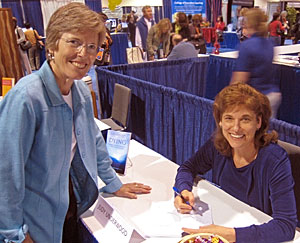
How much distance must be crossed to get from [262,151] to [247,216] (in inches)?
10.2

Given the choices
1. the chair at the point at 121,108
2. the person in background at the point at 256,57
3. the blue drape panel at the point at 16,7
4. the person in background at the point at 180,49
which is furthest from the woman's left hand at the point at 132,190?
the blue drape panel at the point at 16,7

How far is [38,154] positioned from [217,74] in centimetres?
460

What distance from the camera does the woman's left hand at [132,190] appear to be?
1.36 meters

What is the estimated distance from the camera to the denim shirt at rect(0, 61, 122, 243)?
0.84 meters

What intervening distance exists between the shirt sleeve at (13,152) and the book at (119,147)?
70cm

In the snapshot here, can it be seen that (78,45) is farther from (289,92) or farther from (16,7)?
(16,7)

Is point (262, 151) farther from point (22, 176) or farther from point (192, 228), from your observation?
point (22, 176)

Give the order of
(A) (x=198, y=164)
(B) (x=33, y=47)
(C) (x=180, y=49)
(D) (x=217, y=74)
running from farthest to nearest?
1. (B) (x=33, y=47)
2. (D) (x=217, y=74)
3. (C) (x=180, y=49)
4. (A) (x=198, y=164)

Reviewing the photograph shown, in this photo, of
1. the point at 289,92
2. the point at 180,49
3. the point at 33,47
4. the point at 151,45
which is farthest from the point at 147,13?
the point at 289,92

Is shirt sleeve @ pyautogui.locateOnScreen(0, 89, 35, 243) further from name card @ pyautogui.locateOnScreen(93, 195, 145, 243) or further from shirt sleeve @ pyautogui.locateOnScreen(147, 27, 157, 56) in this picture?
shirt sleeve @ pyautogui.locateOnScreen(147, 27, 157, 56)

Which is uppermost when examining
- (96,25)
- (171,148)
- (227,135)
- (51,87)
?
(96,25)

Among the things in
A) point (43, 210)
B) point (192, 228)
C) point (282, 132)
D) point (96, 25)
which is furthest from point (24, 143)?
point (282, 132)

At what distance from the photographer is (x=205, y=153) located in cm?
148

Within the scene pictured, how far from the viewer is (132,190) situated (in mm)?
1384
